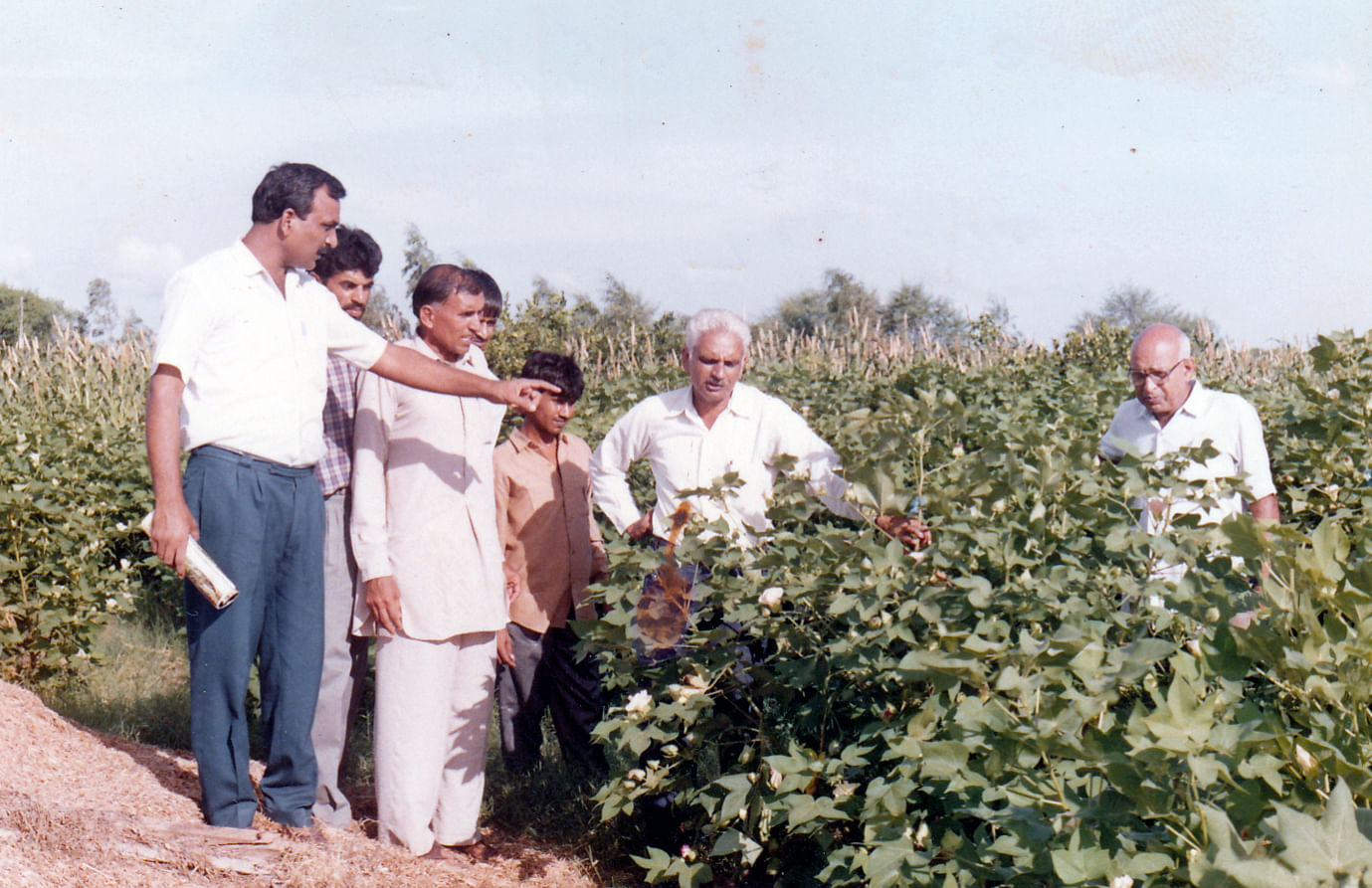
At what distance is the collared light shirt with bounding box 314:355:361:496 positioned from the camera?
369 cm

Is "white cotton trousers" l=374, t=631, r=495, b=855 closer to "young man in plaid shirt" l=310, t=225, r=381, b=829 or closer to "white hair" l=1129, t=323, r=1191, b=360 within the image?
"young man in plaid shirt" l=310, t=225, r=381, b=829

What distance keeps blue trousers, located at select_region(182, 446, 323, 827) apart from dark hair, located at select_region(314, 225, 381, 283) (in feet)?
2.74

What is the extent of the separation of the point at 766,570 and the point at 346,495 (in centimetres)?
160

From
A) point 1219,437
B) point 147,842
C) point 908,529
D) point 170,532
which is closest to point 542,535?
point 170,532

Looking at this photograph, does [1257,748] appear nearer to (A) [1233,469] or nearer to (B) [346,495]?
(A) [1233,469]

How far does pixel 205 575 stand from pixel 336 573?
0.79 m

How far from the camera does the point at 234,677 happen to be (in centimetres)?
312

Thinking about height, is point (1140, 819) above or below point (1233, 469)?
below

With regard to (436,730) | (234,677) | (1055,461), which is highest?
(1055,461)

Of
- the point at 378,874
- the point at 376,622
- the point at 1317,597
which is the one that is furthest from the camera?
the point at 376,622

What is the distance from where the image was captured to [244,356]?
3107 mm

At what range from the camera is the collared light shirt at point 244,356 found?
3.03 metres

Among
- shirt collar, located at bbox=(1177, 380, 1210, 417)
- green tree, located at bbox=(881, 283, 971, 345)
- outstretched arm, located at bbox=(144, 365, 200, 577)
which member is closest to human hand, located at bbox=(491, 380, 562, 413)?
outstretched arm, located at bbox=(144, 365, 200, 577)

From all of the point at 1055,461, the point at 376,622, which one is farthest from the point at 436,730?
the point at 1055,461
